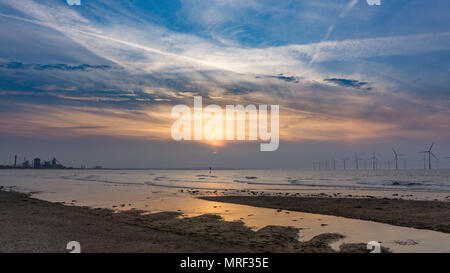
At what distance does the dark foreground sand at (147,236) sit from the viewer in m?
11.8

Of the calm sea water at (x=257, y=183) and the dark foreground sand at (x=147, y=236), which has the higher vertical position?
the dark foreground sand at (x=147, y=236)

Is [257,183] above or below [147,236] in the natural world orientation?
below

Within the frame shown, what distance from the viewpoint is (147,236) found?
46.0 ft

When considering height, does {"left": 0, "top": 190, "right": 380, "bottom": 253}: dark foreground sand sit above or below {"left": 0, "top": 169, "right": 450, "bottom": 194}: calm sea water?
above

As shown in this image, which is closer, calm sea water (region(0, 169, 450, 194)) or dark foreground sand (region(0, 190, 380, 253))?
dark foreground sand (region(0, 190, 380, 253))

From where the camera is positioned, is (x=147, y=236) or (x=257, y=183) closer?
(x=147, y=236)

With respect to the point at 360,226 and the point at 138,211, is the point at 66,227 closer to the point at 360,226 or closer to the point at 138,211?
the point at 138,211

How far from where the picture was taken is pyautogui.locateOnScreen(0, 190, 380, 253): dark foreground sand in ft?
38.9

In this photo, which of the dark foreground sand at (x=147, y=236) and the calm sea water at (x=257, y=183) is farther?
the calm sea water at (x=257, y=183)
